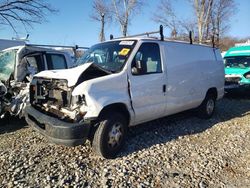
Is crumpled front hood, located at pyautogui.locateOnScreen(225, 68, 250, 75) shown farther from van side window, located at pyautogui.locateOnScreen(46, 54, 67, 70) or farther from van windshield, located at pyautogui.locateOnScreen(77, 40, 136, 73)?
van windshield, located at pyautogui.locateOnScreen(77, 40, 136, 73)

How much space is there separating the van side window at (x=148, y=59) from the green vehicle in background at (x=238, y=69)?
668cm

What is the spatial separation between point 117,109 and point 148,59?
130 centimetres

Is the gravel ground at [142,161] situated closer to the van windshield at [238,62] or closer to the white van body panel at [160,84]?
the white van body panel at [160,84]

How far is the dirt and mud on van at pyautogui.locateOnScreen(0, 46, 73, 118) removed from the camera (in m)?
6.53

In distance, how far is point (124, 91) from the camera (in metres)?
4.95

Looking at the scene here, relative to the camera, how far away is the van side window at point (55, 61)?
786 cm

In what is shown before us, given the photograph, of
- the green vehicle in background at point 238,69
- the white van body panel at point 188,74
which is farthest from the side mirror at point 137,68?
the green vehicle in background at point 238,69

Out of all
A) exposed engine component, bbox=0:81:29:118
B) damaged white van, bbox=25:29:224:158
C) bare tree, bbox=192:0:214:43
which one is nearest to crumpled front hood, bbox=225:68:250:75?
damaged white van, bbox=25:29:224:158

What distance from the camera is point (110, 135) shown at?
15.8ft

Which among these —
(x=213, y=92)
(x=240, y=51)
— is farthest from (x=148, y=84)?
(x=240, y=51)

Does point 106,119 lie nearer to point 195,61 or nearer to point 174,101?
point 174,101

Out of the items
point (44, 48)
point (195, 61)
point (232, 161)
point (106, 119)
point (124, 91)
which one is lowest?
point (232, 161)

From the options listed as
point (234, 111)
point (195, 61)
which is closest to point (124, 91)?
point (195, 61)

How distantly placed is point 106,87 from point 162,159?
1589mm
